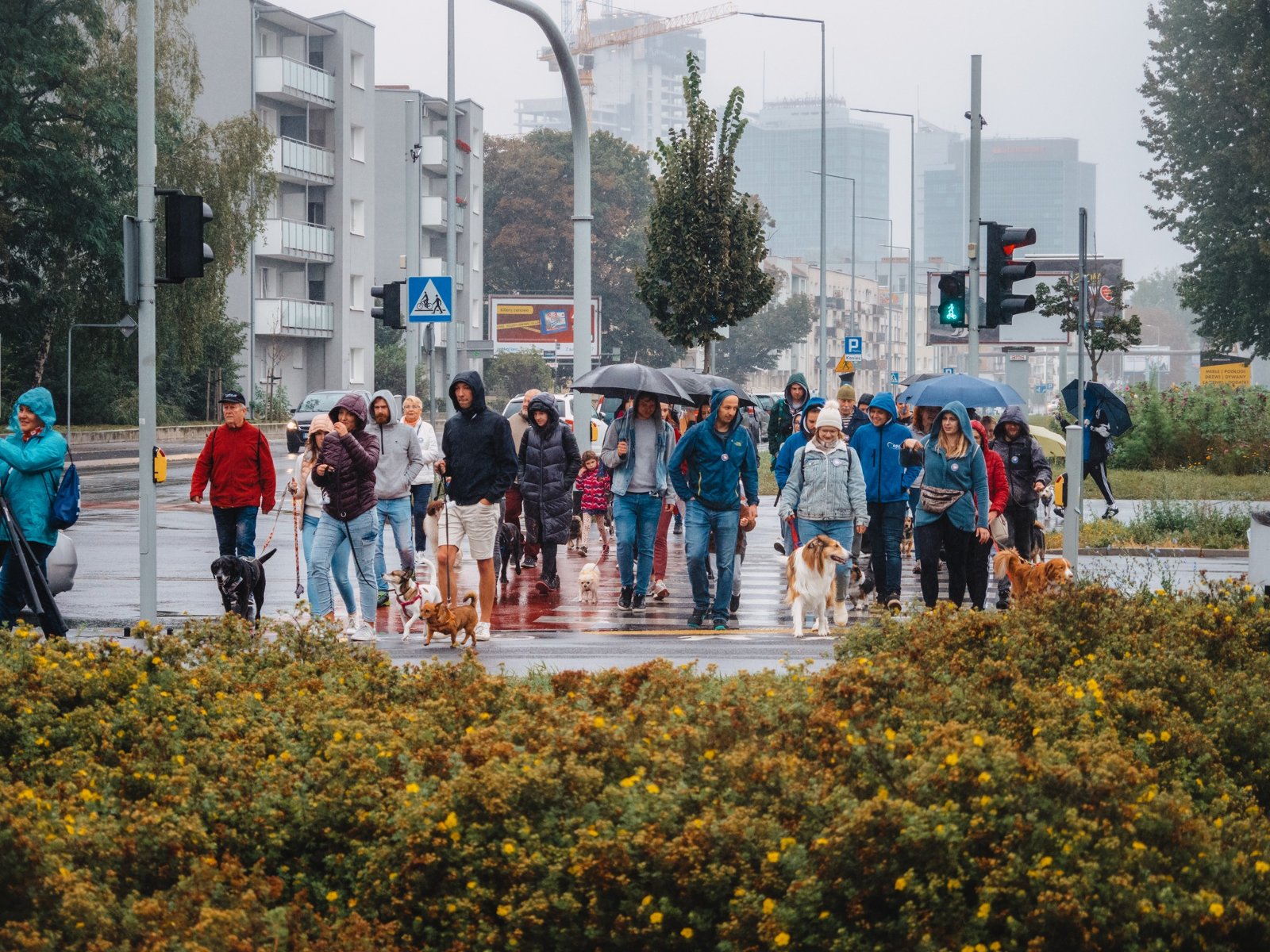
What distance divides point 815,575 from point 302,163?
53.8m

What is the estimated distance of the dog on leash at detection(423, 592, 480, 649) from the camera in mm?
12078

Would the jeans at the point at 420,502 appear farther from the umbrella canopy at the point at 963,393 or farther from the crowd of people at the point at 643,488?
the umbrella canopy at the point at 963,393

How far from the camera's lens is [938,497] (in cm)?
1274

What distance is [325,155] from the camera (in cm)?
6512

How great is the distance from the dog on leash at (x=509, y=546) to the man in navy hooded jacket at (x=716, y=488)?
260 centimetres

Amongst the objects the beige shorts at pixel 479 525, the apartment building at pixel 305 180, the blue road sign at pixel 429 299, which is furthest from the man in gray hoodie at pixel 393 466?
the apartment building at pixel 305 180

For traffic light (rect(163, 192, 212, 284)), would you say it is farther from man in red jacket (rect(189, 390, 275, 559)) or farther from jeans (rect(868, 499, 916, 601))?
jeans (rect(868, 499, 916, 601))

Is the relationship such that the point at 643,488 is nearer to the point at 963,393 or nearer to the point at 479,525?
the point at 479,525

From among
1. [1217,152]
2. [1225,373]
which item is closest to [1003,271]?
[1217,152]

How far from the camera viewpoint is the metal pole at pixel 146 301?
11797 mm

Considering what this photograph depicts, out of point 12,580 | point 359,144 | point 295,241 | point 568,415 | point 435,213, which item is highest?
point 359,144

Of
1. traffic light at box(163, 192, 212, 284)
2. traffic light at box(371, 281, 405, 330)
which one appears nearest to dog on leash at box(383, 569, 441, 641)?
traffic light at box(163, 192, 212, 284)

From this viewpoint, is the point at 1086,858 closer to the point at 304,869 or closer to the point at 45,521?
the point at 304,869

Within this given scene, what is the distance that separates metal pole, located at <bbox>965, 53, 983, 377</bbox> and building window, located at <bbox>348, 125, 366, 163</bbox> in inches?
1940
